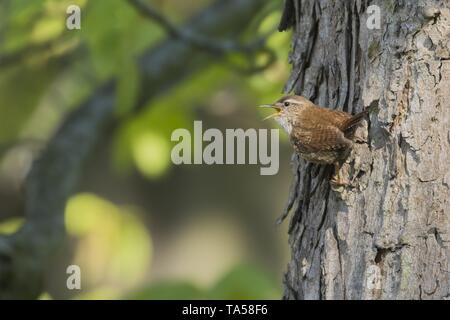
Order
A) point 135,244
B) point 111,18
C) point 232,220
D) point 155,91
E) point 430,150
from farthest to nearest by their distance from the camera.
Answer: point 232,220 → point 135,244 → point 155,91 → point 111,18 → point 430,150

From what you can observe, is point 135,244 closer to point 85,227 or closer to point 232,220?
point 85,227

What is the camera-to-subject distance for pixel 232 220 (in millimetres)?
10117

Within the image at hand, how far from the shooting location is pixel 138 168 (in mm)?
8781

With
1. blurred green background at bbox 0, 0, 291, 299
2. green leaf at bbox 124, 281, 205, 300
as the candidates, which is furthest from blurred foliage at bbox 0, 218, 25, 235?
green leaf at bbox 124, 281, 205, 300

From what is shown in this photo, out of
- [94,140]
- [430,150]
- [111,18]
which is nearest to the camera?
[430,150]

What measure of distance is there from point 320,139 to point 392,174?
0.30 m

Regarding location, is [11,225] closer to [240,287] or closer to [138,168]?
[138,168]

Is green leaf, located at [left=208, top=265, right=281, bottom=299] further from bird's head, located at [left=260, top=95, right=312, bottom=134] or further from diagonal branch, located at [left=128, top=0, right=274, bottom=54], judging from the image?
bird's head, located at [left=260, top=95, right=312, bottom=134]

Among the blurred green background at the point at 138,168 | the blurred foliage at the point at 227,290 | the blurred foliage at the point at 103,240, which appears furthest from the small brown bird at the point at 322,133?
the blurred foliage at the point at 103,240

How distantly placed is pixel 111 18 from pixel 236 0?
2.30 m

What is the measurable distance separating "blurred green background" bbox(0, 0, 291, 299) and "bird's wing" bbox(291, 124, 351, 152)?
6.16 ft

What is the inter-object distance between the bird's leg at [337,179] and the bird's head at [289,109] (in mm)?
252

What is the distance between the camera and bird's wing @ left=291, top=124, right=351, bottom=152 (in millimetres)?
3314

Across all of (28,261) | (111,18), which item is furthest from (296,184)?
(28,261)
